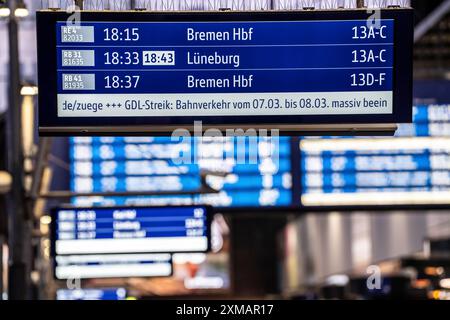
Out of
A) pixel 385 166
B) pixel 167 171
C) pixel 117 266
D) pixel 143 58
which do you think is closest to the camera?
pixel 143 58

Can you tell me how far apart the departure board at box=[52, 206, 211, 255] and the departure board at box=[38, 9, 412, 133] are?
6.86m

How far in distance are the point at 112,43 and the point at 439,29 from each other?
1868 centimetres

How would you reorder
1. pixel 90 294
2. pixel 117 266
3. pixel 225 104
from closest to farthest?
pixel 225 104, pixel 117 266, pixel 90 294

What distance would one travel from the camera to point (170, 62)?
31.0 ft

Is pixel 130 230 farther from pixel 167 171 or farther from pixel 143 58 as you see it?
pixel 143 58

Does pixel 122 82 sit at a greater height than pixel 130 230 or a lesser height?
greater

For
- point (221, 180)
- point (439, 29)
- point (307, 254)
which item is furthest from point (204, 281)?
point (221, 180)

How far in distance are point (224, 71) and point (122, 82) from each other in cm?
70

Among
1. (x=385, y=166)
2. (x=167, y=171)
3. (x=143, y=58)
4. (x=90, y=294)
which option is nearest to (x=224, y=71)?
(x=143, y=58)

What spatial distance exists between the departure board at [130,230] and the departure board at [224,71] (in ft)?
22.5

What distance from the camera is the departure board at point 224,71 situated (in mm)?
9352

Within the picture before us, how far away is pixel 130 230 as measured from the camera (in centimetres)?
1658
